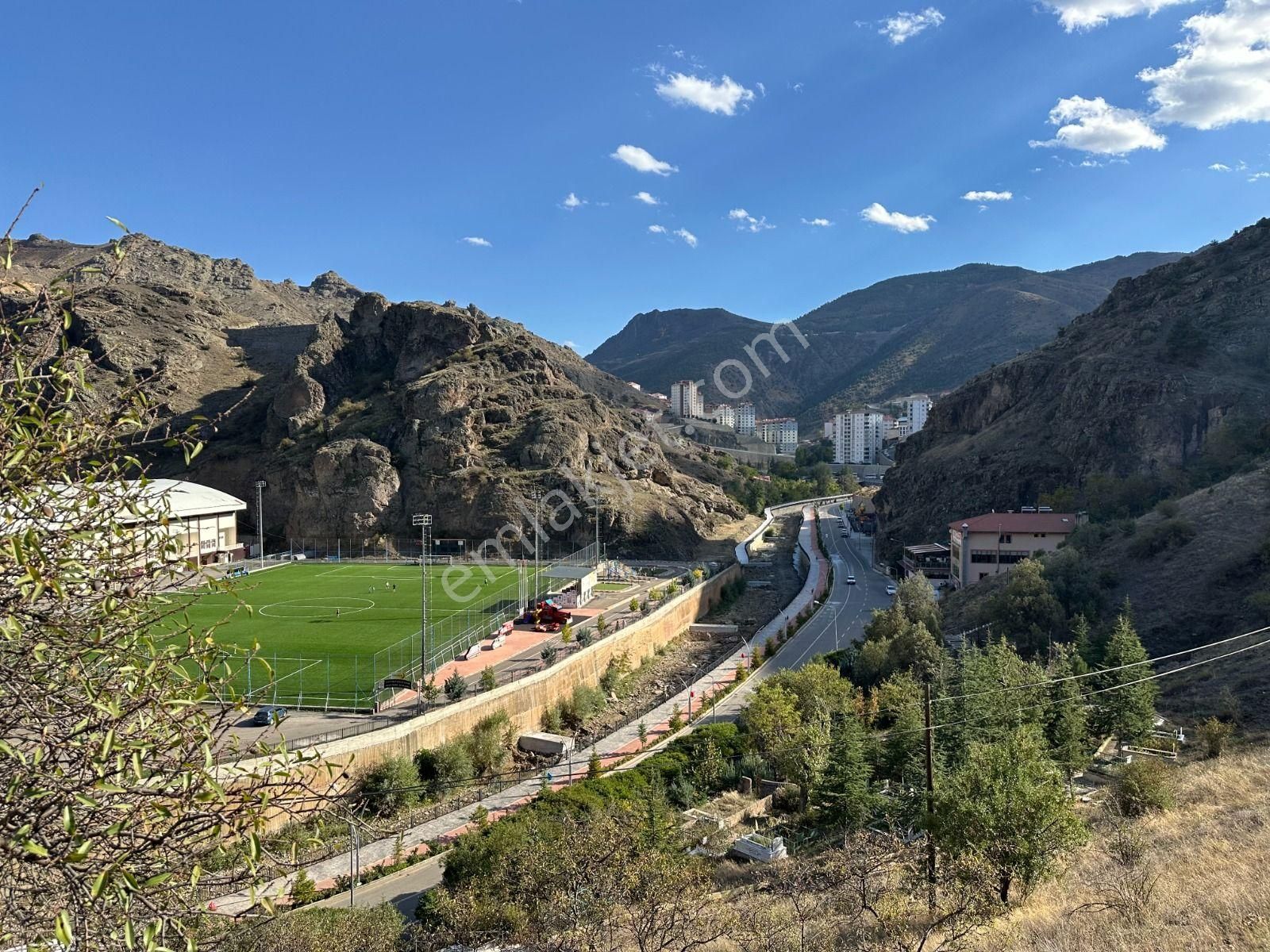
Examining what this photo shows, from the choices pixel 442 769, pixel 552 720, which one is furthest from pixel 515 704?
pixel 442 769

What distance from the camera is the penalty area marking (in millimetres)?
35938

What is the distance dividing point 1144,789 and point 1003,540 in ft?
103

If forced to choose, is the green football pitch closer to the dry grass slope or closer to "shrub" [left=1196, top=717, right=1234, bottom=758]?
the dry grass slope

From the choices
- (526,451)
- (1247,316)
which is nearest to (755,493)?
(526,451)

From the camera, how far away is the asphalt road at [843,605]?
3572 cm

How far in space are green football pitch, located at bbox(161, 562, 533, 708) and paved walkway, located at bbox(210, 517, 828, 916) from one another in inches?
167

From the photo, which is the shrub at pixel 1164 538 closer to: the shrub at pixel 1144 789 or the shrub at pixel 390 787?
the shrub at pixel 1144 789

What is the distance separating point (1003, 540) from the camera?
43.1 metres

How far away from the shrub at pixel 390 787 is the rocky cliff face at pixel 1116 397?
4662 cm

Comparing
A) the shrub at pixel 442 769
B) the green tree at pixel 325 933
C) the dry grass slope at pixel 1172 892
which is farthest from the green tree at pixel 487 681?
the dry grass slope at pixel 1172 892

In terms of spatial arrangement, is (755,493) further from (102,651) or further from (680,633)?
(102,651)

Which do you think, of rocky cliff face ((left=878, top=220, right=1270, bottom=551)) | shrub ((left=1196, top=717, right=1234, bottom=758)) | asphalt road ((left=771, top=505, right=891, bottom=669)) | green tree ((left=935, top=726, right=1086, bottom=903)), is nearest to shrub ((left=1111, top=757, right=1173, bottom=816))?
shrub ((left=1196, top=717, right=1234, bottom=758))

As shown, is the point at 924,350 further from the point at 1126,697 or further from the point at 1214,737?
the point at 1214,737

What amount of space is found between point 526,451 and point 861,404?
101 meters
